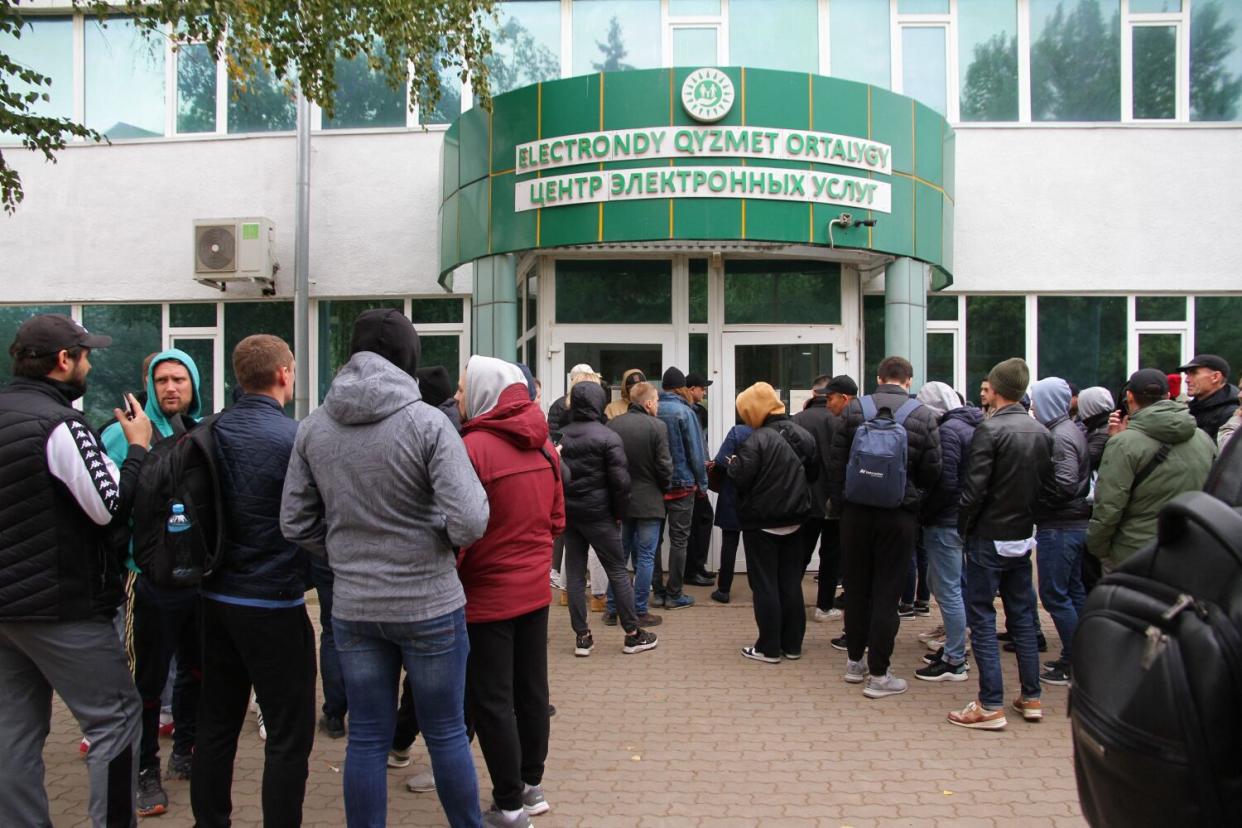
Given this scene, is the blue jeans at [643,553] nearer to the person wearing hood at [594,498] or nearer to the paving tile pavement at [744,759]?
the person wearing hood at [594,498]

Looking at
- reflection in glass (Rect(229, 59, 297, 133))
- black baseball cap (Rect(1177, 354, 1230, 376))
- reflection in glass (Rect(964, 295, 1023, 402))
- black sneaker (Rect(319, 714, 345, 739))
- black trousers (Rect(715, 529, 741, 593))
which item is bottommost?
black sneaker (Rect(319, 714, 345, 739))

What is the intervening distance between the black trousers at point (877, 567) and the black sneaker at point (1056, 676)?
108 centimetres

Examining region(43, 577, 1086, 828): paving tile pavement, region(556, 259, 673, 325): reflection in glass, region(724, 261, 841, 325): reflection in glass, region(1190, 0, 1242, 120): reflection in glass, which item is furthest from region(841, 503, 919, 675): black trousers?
region(1190, 0, 1242, 120): reflection in glass

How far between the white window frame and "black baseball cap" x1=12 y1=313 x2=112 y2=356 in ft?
34.6

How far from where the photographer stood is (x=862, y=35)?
33.4 feet

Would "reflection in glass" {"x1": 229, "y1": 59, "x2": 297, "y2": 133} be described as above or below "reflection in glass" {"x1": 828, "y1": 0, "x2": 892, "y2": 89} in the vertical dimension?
below

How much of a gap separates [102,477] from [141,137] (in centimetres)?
902

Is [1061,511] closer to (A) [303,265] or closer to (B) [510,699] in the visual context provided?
(B) [510,699]

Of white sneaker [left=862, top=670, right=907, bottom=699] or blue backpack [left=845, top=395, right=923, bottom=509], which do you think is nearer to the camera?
blue backpack [left=845, top=395, right=923, bottom=509]

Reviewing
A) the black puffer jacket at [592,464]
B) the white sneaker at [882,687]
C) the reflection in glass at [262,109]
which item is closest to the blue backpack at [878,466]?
the white sneaker at [882,687]

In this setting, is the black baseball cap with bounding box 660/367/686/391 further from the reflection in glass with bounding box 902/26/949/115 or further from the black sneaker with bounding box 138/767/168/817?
the black sneaker with bounding box 138/767/168/817

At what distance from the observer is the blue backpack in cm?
532

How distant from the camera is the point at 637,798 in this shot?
13.4 feet

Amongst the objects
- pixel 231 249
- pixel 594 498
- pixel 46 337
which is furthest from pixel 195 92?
pixel 46 337
